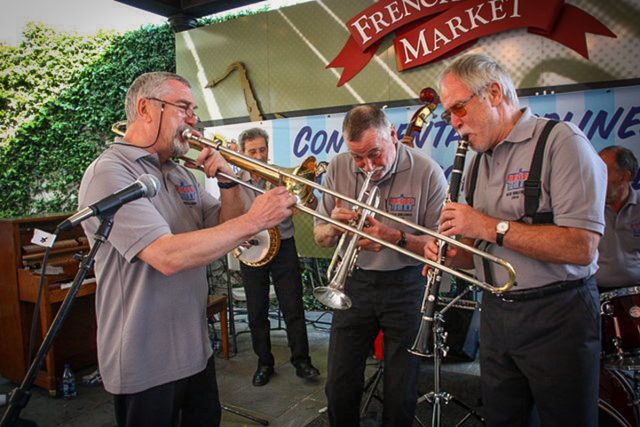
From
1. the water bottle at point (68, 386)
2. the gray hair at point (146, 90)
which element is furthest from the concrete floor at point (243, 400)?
the gray hair at point (146, 90)

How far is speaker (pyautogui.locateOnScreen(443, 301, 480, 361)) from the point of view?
179 inches

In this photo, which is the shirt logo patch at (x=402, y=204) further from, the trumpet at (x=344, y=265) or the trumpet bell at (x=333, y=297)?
the trumpet bell at (x=333, y=297)

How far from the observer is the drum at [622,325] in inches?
116

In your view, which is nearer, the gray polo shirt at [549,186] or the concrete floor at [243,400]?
the gray polo shirt at [549,186]

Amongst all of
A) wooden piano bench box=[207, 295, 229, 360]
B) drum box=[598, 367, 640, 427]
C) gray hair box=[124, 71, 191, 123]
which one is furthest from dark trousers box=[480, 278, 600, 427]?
wooden piano bench box=[207, 295, 229, 360]

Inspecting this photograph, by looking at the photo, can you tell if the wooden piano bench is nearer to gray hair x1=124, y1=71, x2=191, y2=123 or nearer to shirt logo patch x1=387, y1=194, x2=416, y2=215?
shirt logo patch x1=387, y1=194, x2=416, y2=215

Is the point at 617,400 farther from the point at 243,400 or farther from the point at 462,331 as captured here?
the point at 243,400

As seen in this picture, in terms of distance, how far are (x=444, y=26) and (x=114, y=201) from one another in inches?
160

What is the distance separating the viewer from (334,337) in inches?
116

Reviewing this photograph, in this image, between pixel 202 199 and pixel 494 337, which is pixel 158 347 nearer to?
pixel 202 199

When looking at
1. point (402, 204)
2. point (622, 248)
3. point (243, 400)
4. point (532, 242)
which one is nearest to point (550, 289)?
point (532, 242)

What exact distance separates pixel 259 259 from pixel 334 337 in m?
1.74

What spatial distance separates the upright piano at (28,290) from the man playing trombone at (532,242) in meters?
4.02

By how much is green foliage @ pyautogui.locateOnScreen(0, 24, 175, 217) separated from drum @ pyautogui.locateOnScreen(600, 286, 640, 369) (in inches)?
292
